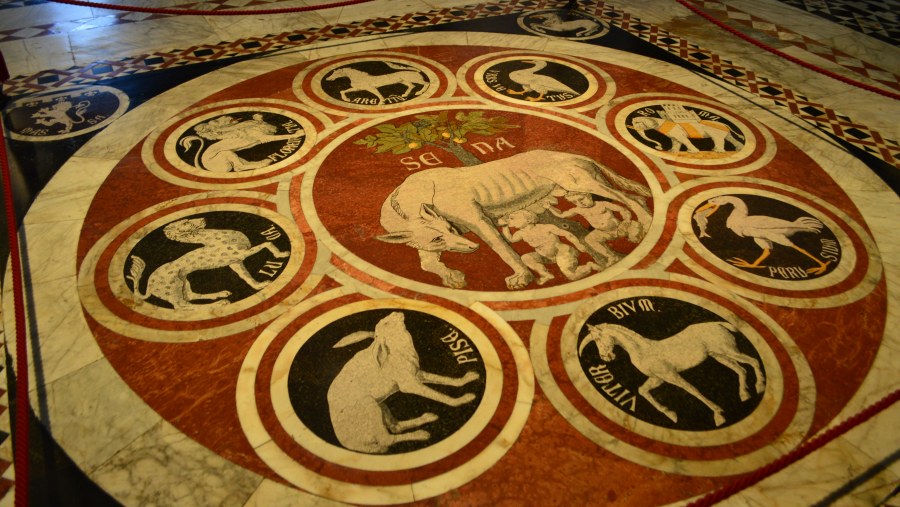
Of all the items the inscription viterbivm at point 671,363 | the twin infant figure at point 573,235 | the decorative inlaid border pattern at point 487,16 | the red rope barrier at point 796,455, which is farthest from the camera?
the decorative inlaid border pattern at point 487,16

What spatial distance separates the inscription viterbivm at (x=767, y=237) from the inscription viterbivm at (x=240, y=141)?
245 cm

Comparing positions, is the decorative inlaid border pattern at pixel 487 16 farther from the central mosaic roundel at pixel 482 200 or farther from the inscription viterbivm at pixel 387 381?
the inscription viterbivm at pixel 387 381

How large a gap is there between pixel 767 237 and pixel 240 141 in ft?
10.0

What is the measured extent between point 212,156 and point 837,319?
134 inches

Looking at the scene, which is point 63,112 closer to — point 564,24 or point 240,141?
point 240,141

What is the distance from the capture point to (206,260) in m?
3.19

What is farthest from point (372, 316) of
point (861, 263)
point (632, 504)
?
point (861, 263)

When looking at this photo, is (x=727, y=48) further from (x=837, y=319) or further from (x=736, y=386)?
(x=736, y=386)

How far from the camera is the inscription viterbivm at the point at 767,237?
330 centimetres

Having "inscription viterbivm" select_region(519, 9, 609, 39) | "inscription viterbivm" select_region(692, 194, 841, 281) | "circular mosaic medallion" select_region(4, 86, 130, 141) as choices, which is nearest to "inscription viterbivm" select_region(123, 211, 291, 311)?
"circular mosaic medallion" select_region(4, 86, 130, 141)

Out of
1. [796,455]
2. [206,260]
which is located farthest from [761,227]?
[206,260]

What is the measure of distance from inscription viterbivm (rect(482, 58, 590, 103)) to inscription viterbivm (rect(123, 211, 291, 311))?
2150 millimetres

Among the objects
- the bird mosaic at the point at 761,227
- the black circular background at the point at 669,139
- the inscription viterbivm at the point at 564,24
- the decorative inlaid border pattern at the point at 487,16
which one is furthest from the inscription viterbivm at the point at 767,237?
the inscription viterbivm at the point at 564,24

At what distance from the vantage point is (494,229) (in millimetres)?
3416
